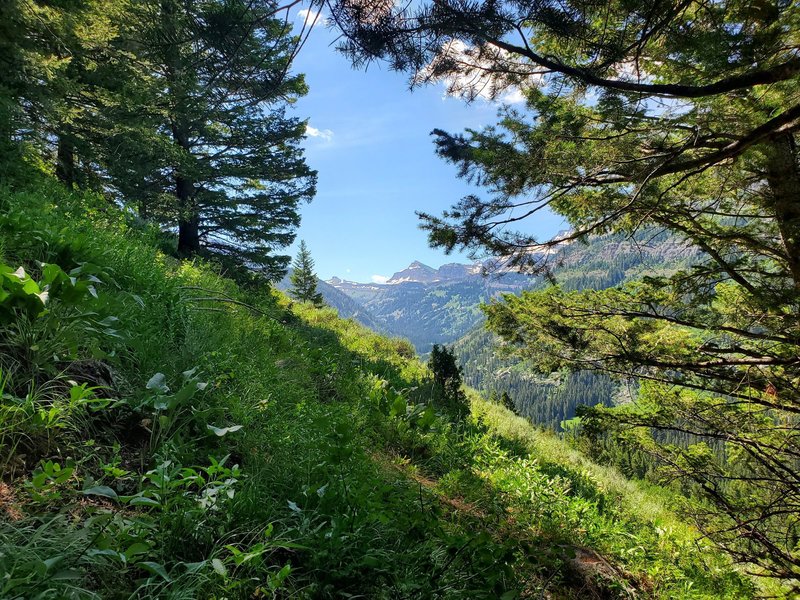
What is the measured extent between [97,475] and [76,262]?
2326 mm

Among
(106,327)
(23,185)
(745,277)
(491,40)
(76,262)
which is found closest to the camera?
(106,327)

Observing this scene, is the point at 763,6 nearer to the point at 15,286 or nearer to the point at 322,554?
the point at 322,554

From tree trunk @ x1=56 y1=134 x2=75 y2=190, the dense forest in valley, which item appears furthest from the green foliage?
tree trunk @ x1=56 y1=134 x2=75 y2=190

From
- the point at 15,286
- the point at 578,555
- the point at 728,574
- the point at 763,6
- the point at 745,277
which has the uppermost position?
the point at 763,6

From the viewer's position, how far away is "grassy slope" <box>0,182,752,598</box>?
1490mm

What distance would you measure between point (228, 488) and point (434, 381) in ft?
24.5

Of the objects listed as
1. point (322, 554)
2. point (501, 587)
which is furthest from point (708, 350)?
point (322, 554)

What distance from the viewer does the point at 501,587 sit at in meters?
2.29

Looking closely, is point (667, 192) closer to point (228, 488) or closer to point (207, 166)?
point (228, 488)

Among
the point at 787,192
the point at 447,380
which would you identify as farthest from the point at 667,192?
the point at 447,380

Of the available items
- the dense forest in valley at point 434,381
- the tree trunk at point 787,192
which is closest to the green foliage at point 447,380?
the dense forest in valley at point 434,381

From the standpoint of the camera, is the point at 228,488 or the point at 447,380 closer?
the point at 228,488

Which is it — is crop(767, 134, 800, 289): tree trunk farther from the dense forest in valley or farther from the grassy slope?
the grassy slope

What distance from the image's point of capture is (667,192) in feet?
13.9
